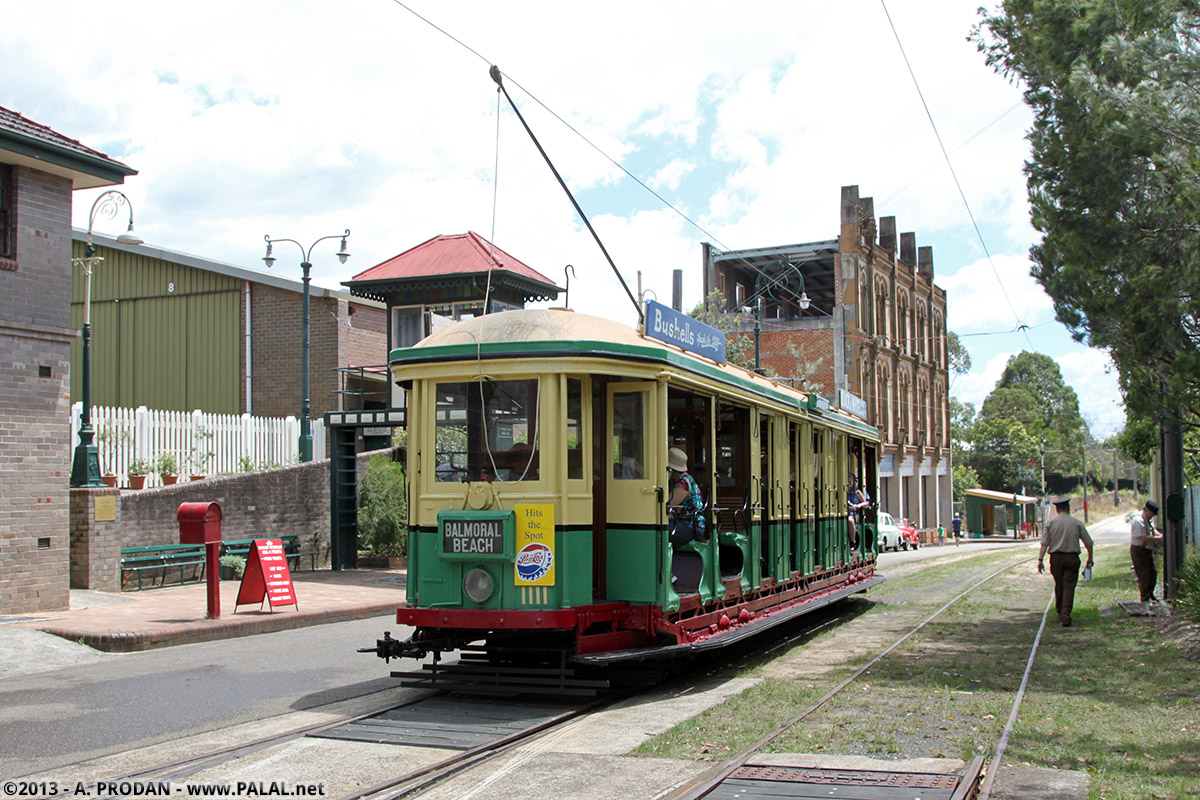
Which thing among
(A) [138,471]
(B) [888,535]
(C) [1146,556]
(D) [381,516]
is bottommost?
(B) [888,535]

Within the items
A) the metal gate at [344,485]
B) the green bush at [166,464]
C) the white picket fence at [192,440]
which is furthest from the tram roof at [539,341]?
the metal gate at [344,485]

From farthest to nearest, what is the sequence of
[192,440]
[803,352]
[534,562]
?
[803,352]
[192,440]
[534,562]

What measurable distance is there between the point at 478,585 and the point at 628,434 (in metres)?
1.76

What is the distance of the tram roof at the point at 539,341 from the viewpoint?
342 inches

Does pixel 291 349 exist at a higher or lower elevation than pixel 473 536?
higher

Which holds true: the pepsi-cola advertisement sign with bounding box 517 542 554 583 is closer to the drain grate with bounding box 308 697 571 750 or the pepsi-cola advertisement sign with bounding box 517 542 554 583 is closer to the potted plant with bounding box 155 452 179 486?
the drain grate with bounding box 308 697 571 750

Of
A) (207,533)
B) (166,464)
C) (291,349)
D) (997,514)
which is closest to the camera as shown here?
(207,533)

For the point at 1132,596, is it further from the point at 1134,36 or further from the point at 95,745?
the point at 95,745

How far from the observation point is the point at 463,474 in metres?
8.88

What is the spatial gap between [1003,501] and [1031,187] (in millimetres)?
55820

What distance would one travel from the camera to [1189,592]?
501 inches

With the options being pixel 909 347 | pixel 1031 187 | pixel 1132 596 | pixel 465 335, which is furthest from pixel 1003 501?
pixel 465 335

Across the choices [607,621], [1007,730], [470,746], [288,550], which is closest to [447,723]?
[470,746]

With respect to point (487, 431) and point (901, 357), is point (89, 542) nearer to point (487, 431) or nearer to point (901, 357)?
point (487, 431)
